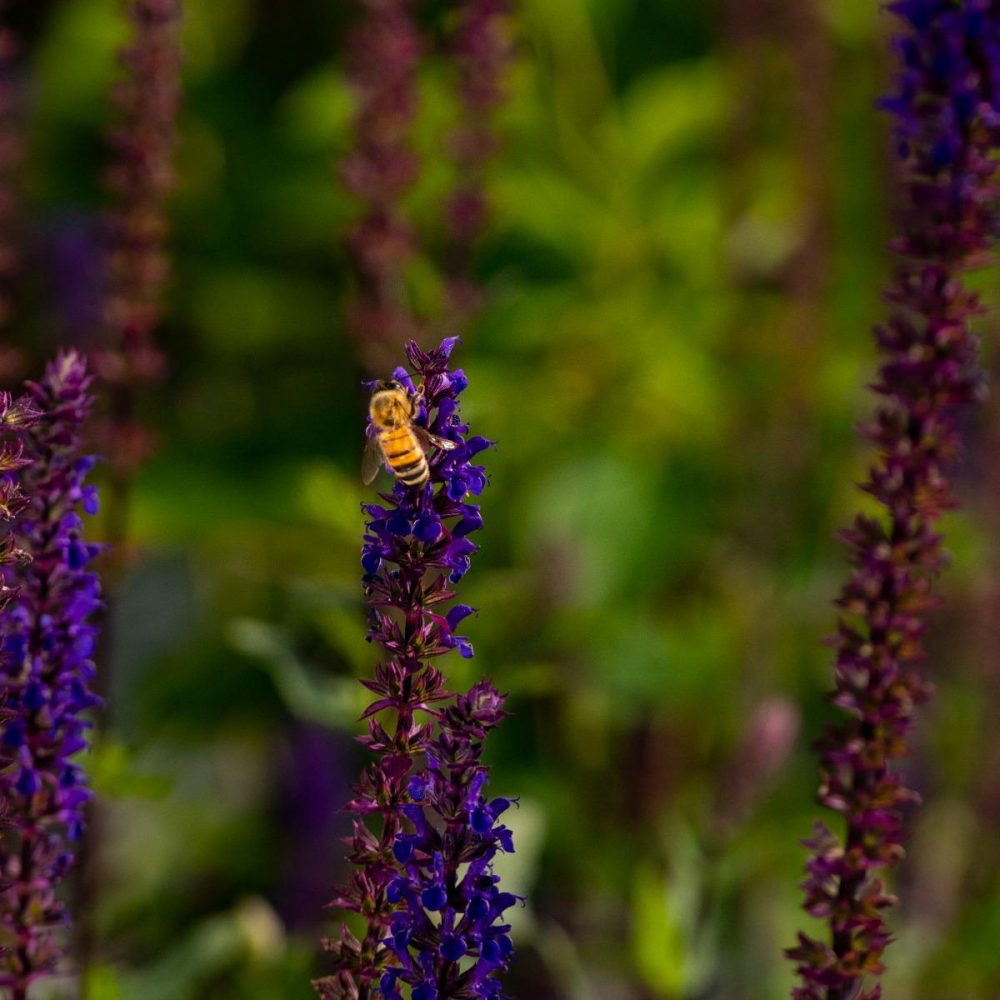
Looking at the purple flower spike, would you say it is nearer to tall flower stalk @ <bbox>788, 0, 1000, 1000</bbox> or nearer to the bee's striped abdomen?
the bee's striped abdomen

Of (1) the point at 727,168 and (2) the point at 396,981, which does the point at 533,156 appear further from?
(2) the point at 396,981

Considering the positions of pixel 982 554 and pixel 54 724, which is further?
pixel 982 554

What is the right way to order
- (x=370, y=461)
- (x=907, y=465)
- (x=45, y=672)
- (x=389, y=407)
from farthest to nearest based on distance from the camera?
(x=370, y=461)
(x=389, y=407)
(x=907, y=465)
(x=45, y=672)

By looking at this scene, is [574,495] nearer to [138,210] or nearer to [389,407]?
[138,210]

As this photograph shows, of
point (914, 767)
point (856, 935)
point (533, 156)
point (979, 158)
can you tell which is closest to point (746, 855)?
point (914, 767)

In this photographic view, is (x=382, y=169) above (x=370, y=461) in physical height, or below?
above

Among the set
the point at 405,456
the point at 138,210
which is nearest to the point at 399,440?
the point at 405,456

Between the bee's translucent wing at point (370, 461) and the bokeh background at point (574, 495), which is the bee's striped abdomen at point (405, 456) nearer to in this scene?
the bee's translucent wing at point (370, 461)

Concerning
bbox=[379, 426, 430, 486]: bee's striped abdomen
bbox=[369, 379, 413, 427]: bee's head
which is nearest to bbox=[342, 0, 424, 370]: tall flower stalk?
bbox=[369, 379, 413, 427]: bee's head
